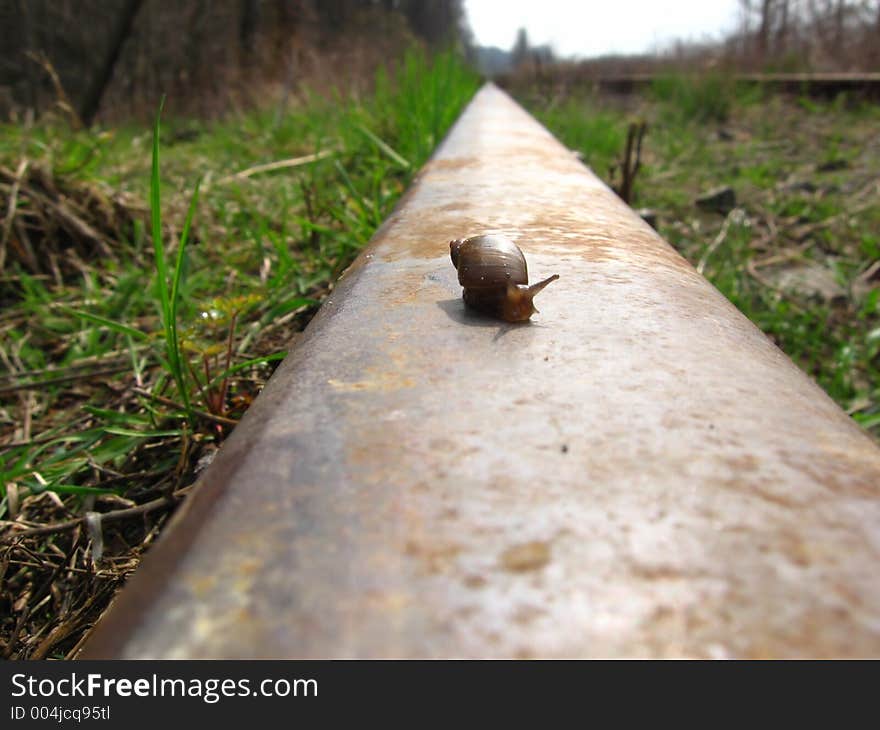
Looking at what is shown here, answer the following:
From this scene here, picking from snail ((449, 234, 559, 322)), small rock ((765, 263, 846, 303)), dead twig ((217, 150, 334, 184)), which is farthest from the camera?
dead twig ((217, 150, 334, 184))

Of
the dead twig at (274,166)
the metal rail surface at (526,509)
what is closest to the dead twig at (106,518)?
the metal rail surface at (526,509)

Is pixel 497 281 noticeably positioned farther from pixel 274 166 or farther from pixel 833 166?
pixel 833 166

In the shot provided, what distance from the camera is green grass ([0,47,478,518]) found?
123cm

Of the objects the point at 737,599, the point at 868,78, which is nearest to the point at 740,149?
the point at 868,78

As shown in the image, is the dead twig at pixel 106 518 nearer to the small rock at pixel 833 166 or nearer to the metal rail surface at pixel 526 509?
the metal rail surface at pixel 526 509

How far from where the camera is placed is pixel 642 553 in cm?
37

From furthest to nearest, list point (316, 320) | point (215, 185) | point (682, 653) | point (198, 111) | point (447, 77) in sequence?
point (198, 111) < point (447, 77) < point (215, 185) < point (316, 320) < point (682, 653)

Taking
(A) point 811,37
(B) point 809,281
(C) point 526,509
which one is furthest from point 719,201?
(A) point 811,37

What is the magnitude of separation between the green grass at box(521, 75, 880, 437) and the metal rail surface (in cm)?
159

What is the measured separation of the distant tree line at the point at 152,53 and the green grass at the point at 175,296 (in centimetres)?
364

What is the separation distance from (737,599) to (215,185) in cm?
318

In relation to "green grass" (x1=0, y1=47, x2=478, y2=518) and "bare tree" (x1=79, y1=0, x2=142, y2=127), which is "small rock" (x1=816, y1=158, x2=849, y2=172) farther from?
"bare tree" (x1=79, y1=0, x2=142, y2=127)

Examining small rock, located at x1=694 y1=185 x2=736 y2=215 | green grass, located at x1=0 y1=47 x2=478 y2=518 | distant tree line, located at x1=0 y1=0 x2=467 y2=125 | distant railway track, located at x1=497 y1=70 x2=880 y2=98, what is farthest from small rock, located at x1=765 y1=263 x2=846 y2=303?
distant tree line, located at x1=0 y1=0 x2=467 y2=125
